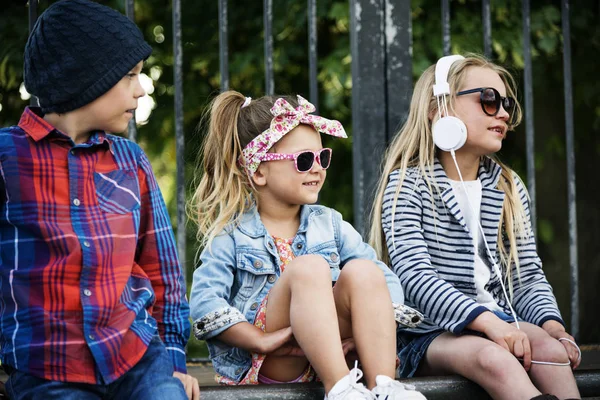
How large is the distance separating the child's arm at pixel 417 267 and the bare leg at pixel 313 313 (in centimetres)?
45

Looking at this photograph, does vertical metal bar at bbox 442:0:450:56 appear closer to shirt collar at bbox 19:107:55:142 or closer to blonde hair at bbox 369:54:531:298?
blonde hair at bbox 369:54:531:298

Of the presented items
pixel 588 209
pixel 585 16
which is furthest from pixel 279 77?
pixel 588 209

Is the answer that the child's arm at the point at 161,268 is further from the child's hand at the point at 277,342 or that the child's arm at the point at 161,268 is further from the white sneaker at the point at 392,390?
the white sneaker at the point at 392,390

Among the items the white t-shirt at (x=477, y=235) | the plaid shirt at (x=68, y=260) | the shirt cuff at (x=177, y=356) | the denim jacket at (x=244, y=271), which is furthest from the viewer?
the white t-shirt at (x=477, y=235)

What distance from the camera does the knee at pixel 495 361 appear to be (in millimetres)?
2359

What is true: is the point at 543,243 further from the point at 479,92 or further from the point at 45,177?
the point at 45,177

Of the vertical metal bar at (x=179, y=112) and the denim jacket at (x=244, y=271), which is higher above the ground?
the vertical metal bar at (x=179, y=112)

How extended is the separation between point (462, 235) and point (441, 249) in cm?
8

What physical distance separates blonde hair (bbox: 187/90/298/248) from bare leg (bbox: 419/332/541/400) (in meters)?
→ 0.73

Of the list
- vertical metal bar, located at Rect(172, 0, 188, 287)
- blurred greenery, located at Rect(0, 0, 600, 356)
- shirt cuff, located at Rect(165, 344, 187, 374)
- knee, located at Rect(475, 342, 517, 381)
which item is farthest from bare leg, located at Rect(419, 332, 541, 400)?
blurred greenery, located at Rect(0, 0, 600, 356)

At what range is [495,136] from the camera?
2832mm

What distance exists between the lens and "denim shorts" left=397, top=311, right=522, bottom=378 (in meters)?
2.71

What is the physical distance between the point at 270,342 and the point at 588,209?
11.2ft

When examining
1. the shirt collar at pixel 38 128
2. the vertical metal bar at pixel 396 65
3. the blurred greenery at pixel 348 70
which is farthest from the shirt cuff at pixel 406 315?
the blurred greenery at pixel 348 70
